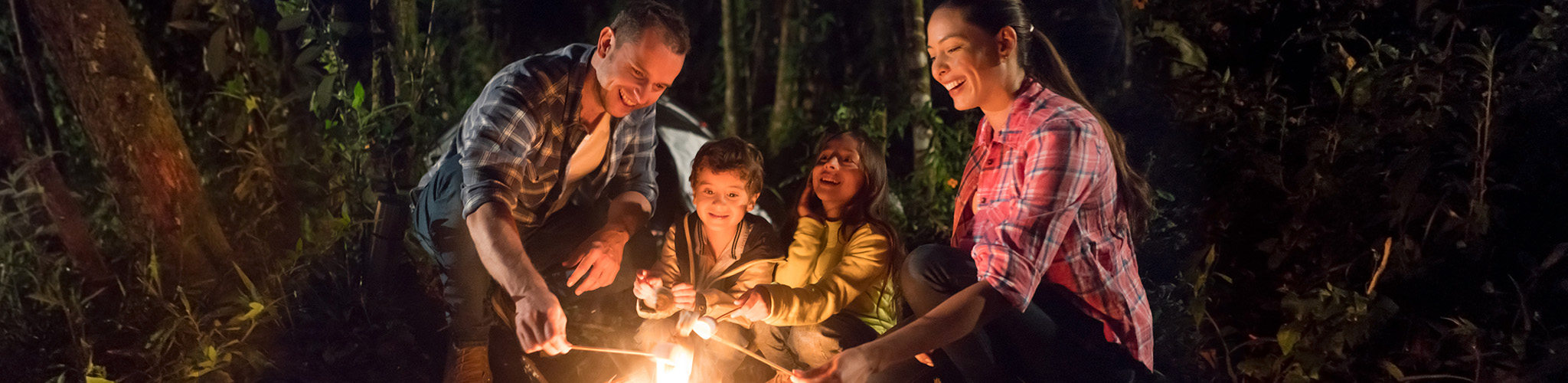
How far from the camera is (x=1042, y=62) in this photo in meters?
2.79

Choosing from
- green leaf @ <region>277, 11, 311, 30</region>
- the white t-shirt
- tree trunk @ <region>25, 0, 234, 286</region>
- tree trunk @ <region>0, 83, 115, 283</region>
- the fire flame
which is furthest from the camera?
tree trunk @ <region>0, 83, 115, 283</region>

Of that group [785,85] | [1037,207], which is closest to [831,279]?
[1037,207]

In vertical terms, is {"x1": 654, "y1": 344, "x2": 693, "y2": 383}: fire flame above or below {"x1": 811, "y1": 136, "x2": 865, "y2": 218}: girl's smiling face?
below

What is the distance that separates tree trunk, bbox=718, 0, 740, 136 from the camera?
4.44 metres

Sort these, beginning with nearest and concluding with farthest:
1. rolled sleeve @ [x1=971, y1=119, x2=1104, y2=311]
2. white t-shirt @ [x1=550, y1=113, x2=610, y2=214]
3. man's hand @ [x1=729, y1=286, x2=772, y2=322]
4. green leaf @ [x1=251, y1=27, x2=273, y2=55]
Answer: rolled sleeve @ [x1=971, y1=119, x2=1104, y2=311] < man's hand @ [x1=729, y1=286, x2=772, y2=322] < white t-shirt @ [x1=550, y1=113, x2=610, y2=214] < green leaf @ [x1=251, y1=27, x2=273, y2=55]

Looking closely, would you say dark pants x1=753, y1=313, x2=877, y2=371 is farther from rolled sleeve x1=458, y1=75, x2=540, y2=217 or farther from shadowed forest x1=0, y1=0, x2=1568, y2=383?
rolled sleeve x1=458, y1=75, x2=540, y2=217

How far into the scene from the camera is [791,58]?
14.9ft

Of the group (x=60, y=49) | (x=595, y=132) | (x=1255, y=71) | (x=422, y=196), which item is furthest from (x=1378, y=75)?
(x=60, y=49)

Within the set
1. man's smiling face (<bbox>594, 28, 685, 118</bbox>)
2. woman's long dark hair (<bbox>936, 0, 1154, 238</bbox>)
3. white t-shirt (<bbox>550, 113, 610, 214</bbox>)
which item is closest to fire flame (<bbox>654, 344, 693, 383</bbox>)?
white t-shirt (<bbox>550, 113, 610, 214</bbox>)

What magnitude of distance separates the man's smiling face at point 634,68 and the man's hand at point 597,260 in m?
0.46

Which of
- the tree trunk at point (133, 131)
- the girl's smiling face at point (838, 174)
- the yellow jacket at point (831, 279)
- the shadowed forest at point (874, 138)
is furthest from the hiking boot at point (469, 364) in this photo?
the tree trunk at point (133, 131)

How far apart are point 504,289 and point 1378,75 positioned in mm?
3042

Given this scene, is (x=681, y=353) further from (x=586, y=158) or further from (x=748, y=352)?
(x=586, y=158)

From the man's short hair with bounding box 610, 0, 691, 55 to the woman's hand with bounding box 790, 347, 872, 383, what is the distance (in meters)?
1.09
